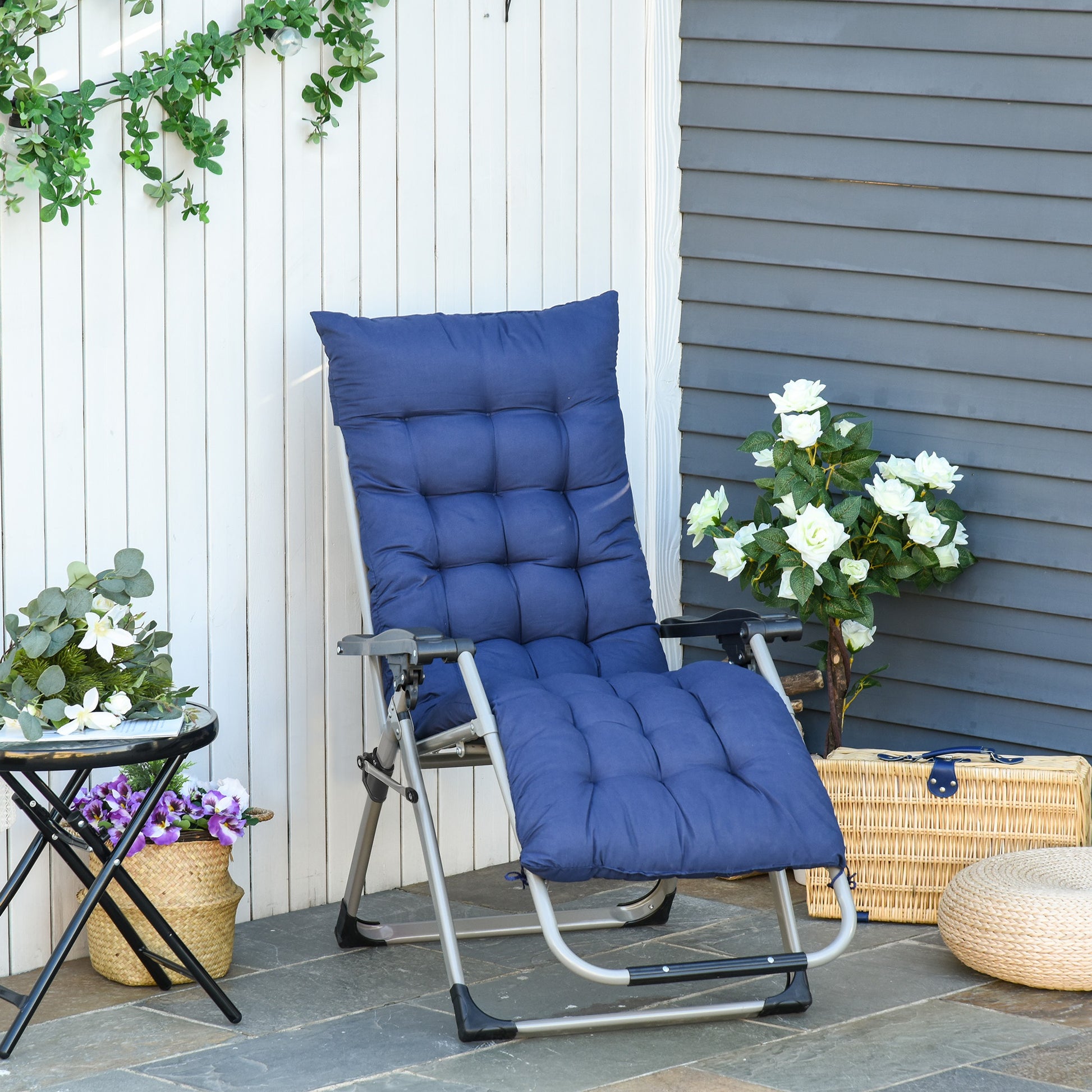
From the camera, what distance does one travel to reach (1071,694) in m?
3.20

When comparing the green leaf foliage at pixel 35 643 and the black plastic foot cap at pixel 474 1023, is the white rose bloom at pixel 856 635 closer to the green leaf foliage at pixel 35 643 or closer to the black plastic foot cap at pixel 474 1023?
the black plastic foot cap at pixel 474 1023

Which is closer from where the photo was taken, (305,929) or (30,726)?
(30,726)

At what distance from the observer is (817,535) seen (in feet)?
10.3

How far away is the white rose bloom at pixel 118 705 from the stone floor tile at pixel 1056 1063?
4.65ft

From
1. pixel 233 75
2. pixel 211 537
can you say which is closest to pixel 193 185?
pixel 233 75

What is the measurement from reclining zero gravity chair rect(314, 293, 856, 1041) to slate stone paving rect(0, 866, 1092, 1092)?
7 centimetres

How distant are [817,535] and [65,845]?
1.54 metres

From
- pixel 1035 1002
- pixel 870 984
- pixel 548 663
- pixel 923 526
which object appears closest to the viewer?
pixel 1035 1002

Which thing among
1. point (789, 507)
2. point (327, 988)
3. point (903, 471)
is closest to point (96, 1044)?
point (327, 988)

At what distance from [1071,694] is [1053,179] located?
1.05 meters

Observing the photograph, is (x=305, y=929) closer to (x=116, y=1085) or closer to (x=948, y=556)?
(x=116, y=1085)

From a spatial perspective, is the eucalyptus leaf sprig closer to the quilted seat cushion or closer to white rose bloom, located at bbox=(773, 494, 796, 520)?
the quilted seat cushion

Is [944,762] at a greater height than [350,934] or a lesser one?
greater

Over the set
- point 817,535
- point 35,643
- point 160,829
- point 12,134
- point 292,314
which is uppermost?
point 12,134
